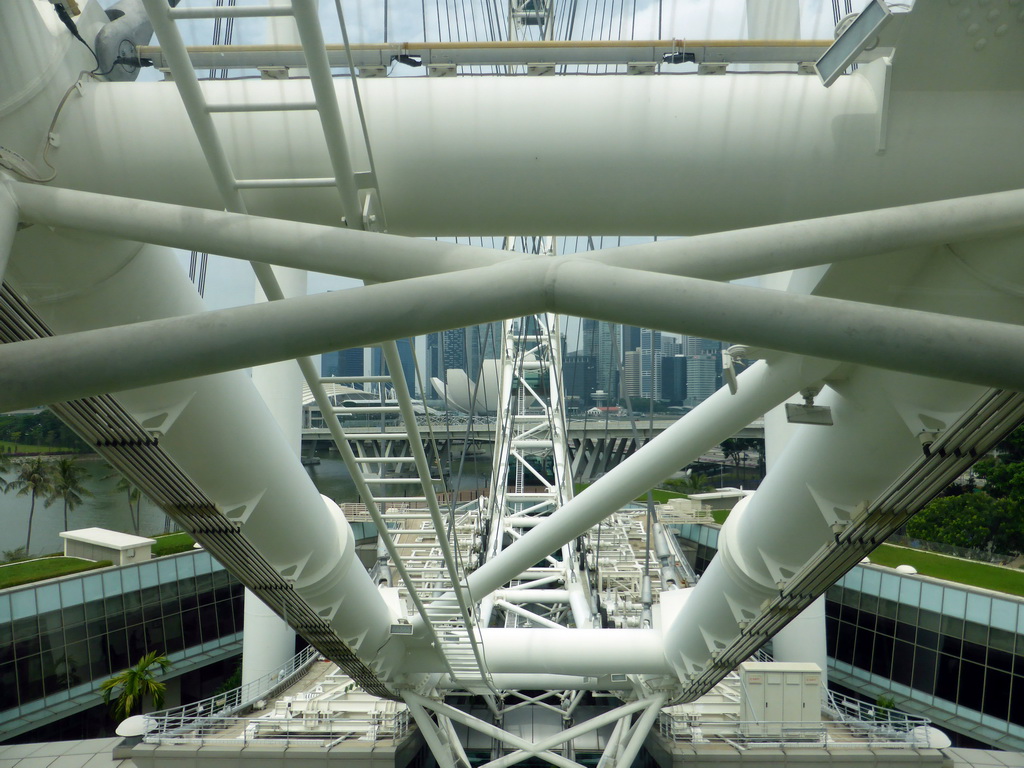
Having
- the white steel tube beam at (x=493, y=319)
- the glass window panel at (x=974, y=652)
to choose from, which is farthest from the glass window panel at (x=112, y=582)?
the glass window panel at (x=974, y=652)

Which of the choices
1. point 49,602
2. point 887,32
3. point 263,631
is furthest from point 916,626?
point 49,602

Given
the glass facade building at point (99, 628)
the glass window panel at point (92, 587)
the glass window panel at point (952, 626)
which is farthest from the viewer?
the glass window panel at point (92, 587)

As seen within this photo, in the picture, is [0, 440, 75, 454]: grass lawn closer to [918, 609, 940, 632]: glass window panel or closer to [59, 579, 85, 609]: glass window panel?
[59, 579, 85, 609]: glass window panel

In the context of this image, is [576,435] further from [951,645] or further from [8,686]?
[8,686]

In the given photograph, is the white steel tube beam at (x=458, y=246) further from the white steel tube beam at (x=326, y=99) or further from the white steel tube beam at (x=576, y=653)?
the white steel tube beam at (x=576, y=653)

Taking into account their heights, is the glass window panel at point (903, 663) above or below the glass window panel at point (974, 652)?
below

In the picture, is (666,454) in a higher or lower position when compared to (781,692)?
higher

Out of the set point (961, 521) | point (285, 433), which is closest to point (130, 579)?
point (285, 433)
